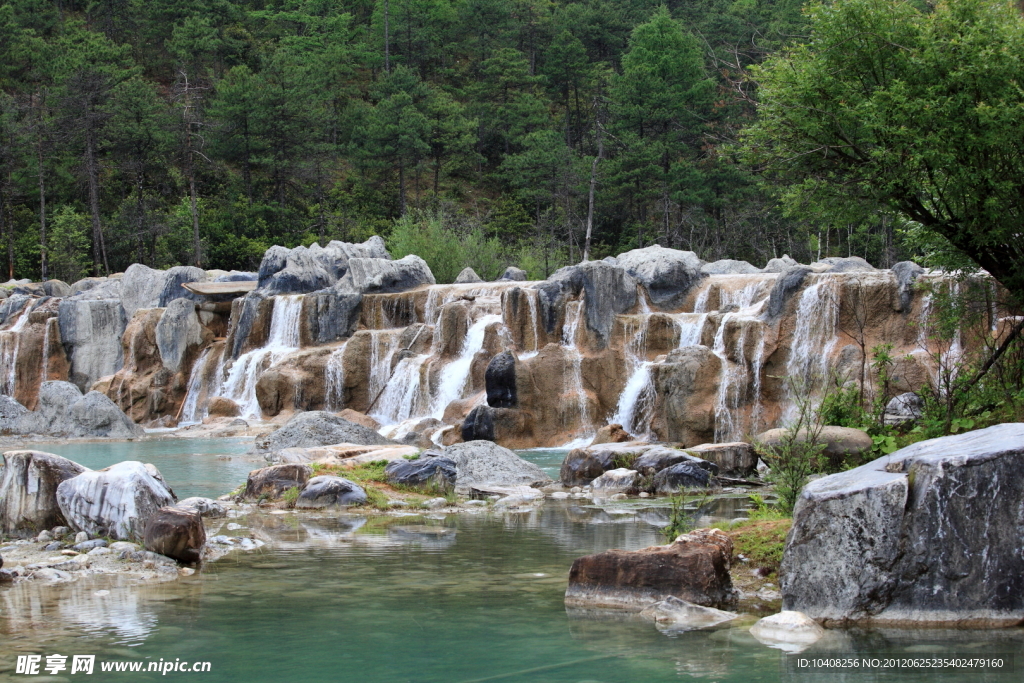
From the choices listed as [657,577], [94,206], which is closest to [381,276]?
[94,206]

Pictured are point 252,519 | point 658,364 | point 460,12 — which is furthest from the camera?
point 460,12

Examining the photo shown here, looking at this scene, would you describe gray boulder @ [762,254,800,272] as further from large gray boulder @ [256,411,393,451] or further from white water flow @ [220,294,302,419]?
large gray boulder @ [256,411,393,451]

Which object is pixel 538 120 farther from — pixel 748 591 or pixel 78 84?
pixel 748 591

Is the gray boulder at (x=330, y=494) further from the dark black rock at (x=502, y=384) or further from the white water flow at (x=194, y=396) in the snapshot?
the white water flow at (x=194, y=396)

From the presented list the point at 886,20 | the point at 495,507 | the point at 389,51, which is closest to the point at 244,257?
the point at 389,51

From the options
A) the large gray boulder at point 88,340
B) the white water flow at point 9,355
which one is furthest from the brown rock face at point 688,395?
the white water flow at point 9,355

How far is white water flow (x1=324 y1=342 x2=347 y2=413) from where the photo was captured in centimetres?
2773

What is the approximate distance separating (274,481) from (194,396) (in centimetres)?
1887

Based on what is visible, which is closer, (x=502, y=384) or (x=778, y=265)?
(x=502, y=384)

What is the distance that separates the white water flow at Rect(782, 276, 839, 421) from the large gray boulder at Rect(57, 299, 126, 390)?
2363 centimetres

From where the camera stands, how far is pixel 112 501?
384 inches

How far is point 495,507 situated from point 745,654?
703 cm

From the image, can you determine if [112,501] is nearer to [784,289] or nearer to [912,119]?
[912,119]

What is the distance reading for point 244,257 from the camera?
5038 centimetres
